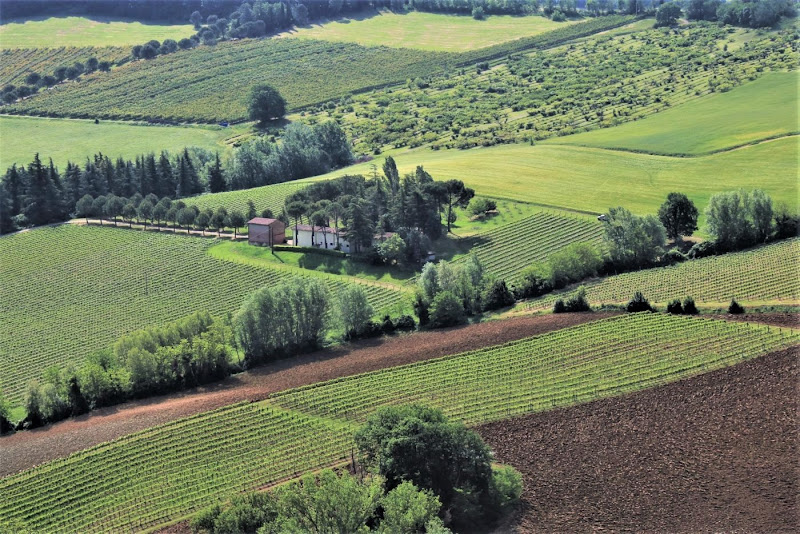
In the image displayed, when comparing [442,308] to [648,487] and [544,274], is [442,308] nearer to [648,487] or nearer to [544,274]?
[544,274]

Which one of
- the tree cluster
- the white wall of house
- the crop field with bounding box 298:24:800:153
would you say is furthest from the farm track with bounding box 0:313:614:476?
the crop field with bounding box 298:24:800:153

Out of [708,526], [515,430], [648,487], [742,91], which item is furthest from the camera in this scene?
[742,91]

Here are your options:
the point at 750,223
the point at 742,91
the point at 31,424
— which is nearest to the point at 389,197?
the point at 750,223

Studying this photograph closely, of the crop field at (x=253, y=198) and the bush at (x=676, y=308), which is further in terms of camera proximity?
the crop field at (x=253, y=198)

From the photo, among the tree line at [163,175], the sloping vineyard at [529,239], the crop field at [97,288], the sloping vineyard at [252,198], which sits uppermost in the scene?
the tree line at [163,175]

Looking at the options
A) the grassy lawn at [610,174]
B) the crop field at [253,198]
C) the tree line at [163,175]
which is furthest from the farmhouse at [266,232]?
the grassy lawn at [610,174]

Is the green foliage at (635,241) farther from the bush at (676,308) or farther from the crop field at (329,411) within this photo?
the crop field at (329,411)

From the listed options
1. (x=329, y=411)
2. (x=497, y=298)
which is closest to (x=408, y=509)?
(x=329, y=411)
